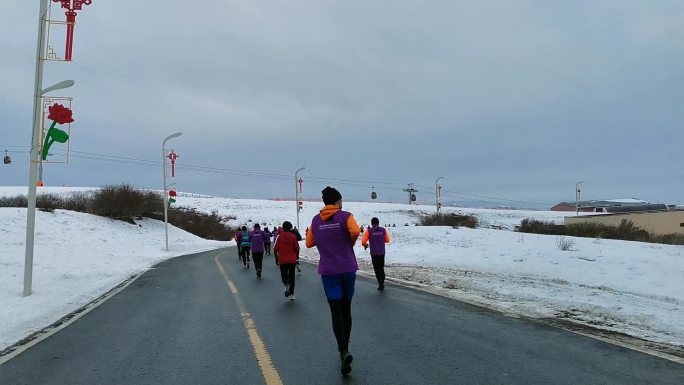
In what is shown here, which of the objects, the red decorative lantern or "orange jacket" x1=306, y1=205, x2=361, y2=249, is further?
the red decorative lantern

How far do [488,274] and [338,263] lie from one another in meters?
11.6

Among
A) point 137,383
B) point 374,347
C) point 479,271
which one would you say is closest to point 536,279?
point 479,271

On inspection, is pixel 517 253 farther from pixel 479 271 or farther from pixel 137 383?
pixel 137 383

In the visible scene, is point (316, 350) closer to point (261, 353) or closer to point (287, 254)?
point (261, 353)

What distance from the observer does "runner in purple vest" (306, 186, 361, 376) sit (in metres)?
5.70

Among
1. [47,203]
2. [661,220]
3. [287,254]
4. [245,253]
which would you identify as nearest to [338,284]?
[287,254]

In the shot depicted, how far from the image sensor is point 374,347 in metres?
6.62

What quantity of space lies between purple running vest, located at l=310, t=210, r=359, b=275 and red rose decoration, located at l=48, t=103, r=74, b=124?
395 inches

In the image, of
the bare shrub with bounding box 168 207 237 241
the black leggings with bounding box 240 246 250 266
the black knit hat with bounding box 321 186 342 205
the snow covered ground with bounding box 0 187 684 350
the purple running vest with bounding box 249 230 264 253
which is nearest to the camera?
the black knit hat with bounding box 321 186 342 205

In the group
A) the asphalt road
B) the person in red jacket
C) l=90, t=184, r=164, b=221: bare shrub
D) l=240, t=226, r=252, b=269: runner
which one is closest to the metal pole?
the asphalt road

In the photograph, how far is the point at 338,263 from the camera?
572 centimetres

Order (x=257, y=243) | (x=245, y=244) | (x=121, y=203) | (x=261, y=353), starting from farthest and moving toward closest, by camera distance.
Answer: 1. (x=121, y=203)
2. (x=245, y=244)
3. (x=257, y=243)
4. (x=261, y=353)

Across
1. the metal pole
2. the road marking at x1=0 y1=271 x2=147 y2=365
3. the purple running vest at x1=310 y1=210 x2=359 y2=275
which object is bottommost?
the road marking at x1=0 y1=271 x2=147 y2=365

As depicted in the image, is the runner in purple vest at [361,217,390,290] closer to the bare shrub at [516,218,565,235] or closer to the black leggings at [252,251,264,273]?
the black leggings at [252,251,264,273]
